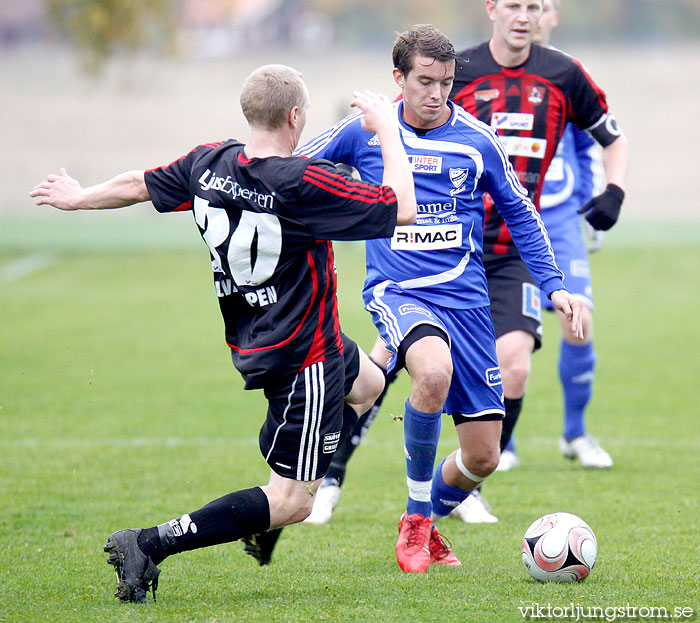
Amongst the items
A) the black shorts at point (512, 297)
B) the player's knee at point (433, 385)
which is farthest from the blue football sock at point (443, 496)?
the black shorts at point (512, 297)

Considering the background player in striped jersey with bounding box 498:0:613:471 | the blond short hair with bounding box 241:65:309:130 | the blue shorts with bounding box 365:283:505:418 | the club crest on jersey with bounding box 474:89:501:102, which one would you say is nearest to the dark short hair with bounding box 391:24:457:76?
the blond short hair with bounding box 241:65:309:130

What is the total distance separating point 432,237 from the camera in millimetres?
4621

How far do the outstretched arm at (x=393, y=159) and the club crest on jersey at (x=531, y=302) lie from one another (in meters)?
1.95

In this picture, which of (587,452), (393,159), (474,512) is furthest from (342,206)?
(587,452)

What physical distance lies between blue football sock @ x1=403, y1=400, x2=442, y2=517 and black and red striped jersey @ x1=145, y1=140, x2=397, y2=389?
2.25 ft

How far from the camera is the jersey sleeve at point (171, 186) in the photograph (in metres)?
3.96

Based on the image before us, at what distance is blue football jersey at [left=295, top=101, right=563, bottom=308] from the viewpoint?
15.0 feet

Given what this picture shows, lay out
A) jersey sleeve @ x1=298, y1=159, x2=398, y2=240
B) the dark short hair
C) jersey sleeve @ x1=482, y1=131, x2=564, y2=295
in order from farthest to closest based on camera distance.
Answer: jersey sleeve @ x1=482, y1=131, x2=564, y2=295 < the dark short hair < jersey sleeve @ x1=298, y1=159, x2=398, y2=240

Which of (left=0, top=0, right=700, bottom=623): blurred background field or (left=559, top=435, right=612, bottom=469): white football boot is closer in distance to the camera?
(left=0, top=0, right=700, bottom=623): blurred background field

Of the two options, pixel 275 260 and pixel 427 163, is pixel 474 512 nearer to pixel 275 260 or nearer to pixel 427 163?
pixel 427 163

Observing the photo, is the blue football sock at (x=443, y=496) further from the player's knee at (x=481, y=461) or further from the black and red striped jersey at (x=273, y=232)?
the black and red striped jersey at (x=273, y=232)

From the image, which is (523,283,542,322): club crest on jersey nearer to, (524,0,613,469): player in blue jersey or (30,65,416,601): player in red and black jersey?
(524,0,613,469): player in blue jersey

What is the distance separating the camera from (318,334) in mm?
3934

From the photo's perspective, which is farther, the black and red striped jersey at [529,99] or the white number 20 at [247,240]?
the black and red striped jersey at [529,99]
